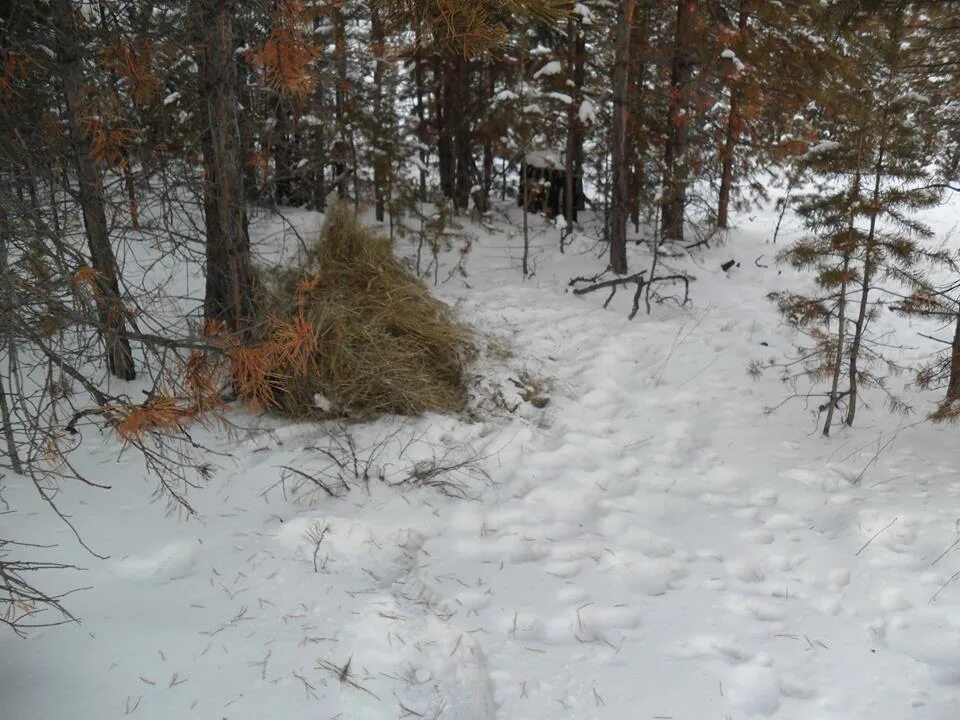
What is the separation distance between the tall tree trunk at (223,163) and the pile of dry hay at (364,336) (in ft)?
1.17

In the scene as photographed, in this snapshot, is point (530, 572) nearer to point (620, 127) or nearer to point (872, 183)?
point (872, 183)

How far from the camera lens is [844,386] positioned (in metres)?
6.00

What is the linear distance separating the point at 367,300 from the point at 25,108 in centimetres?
287

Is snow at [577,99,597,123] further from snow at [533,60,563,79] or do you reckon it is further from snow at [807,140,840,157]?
snow at [807,140,840,157]

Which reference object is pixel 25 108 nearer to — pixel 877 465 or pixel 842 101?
pixel 842 101

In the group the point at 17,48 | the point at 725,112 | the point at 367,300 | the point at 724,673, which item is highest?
the point at 725,112

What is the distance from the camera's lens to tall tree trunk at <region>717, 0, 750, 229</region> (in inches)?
401

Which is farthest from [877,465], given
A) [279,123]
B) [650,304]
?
[279,123]

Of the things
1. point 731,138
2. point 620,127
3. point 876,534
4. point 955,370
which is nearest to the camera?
point 876,534

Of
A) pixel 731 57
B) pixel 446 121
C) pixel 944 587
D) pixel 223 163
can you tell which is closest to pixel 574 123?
pixel 731 57

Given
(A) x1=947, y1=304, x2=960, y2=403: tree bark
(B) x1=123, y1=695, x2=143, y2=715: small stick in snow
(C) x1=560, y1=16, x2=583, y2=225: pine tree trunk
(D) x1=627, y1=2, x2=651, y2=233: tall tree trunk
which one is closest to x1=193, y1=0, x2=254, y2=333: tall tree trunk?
(B) x1=123, y1=695, x2=143, y2=715: small stick in snow

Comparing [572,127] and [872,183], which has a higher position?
[572,127]

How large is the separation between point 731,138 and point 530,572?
968 cm

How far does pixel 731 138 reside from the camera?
10930mm
